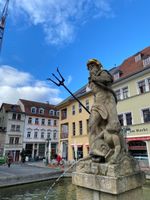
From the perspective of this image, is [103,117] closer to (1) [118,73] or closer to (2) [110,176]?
(2) [110,176]

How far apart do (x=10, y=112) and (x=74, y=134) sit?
755 inches

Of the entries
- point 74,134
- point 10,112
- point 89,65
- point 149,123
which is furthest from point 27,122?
point 89,65

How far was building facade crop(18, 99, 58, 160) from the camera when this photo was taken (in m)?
42.6

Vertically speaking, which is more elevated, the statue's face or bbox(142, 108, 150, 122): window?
bbox(142, 108, 150, 122): window

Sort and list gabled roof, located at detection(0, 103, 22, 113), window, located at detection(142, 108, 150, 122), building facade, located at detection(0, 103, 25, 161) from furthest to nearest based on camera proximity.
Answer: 1. gabled roof, located at detection(0, 103, 22, 113)
2. building facade, located at detection(0, 103, 25, 161)
3. window, located at detection(142, 108, 150, 122)

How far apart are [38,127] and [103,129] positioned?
43.0 m

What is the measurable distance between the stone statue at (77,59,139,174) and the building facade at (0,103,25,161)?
3940 cm

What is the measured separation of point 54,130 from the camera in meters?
48.2

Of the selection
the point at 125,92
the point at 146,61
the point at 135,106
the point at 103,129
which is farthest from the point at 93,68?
the point at 146,61

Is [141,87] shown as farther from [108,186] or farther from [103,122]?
[108,186]

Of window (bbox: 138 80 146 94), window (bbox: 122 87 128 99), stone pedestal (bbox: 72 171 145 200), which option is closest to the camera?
stone pedestal (bbox: 72 171 145 200)

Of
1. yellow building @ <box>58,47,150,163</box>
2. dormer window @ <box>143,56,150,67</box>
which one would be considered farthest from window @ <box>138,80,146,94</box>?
dormer window @ <box>143,56,150,67</box>

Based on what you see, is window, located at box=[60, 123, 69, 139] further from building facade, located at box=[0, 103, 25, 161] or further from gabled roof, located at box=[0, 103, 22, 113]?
gabled roof, located at box=[0, 103, 22, 113]

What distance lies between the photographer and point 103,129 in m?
3.57
